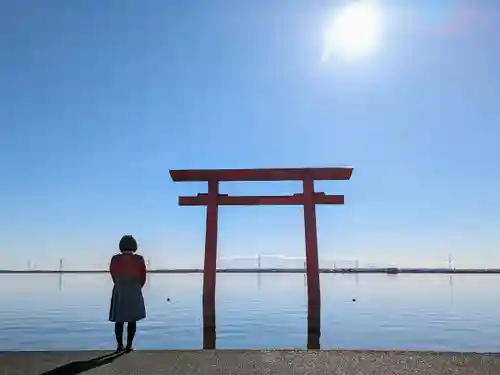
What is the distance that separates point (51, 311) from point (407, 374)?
25637 millimetres

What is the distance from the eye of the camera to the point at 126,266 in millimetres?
7203

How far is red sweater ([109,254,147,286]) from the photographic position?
719 centimetres

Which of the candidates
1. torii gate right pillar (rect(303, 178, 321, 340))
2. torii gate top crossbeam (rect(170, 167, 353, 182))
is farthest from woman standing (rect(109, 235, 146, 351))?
torii gate right pillar (rect(303, 178, 321, 340))

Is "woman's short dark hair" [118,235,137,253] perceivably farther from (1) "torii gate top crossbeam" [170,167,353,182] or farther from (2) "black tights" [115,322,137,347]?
(1) "torii gate top crossbeam" [170,167,353,182]

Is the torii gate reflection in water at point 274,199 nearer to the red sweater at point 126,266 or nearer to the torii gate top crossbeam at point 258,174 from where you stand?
the torii gate top crossbeam at point 258,174

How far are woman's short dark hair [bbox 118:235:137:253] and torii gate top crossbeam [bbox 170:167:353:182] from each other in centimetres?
457

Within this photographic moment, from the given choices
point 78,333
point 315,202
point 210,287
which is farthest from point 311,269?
point 78,333

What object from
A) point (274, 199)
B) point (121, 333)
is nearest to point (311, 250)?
point (274, 199)

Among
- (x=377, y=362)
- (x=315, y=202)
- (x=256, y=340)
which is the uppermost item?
(x=315, y=202)

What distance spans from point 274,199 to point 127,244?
557 cm

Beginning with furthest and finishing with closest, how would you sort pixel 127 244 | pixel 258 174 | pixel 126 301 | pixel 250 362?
pixel 258 174 → pixel 127 244 → pixel 126 301 → pixel 250 362

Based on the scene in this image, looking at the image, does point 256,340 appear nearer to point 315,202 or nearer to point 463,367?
point 315,202

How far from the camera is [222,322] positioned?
68.9ft

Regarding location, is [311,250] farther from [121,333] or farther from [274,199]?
[121,333]
